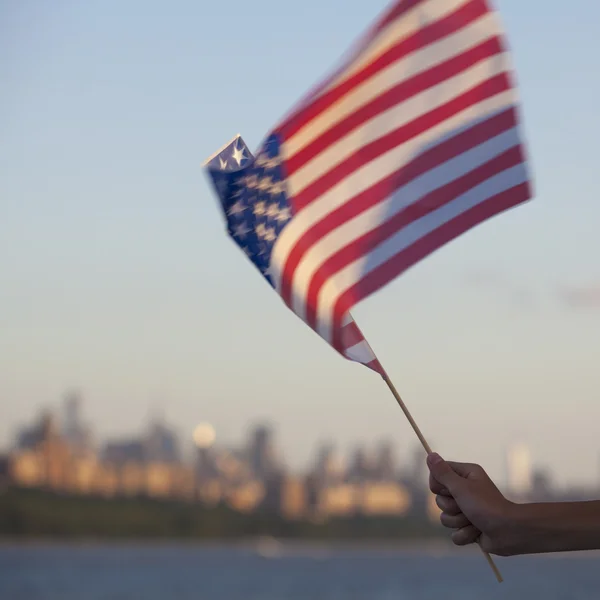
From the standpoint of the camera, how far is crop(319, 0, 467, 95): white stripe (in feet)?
15.7

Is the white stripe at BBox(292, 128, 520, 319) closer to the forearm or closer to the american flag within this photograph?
the american flag

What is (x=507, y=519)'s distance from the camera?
2938 mm

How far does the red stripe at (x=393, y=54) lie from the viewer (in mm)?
4809

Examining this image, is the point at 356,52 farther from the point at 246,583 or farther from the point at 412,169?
the point at 246,583

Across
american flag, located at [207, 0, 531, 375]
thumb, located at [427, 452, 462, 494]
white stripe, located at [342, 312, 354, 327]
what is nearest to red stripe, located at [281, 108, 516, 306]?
american flag, located at [207, 0, 531, 375]

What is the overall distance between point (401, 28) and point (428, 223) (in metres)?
0.75

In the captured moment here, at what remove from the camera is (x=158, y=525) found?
5591 inches

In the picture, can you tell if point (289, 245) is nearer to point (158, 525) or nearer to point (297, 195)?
point (297, 195)

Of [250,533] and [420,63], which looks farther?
[250,533]

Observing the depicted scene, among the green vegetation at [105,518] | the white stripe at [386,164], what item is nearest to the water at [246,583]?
the green vegetation at [105,518]

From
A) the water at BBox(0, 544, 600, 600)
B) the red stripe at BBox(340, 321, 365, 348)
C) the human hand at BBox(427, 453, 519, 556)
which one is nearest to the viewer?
the human hand at BBox(427, 453, 519, 556)

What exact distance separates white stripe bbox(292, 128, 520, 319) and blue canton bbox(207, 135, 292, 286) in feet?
0.58

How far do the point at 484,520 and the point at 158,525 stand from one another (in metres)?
142

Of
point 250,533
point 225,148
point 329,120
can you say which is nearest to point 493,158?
point 329,120
